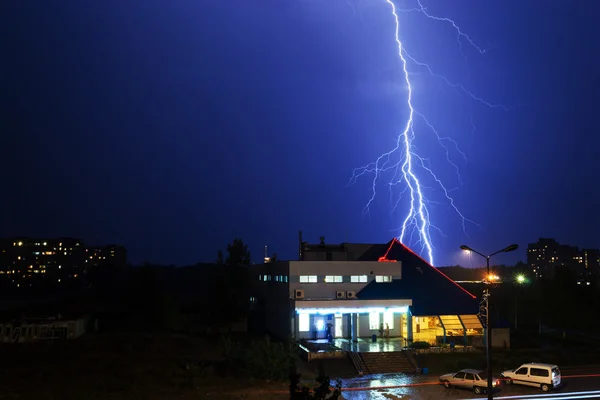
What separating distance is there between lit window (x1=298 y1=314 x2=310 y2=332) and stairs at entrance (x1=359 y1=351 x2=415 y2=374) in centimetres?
638

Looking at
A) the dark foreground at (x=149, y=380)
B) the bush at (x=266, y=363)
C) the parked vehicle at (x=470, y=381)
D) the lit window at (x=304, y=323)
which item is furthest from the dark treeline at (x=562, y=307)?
the bush at (x=266, y=363)

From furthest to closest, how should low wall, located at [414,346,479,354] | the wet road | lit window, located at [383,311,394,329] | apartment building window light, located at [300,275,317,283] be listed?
apartment building window light, located at [300,275,317,283] < lit window, located at [383,311,394,329] < low wall, located at [414,346,479,354] < the wet road

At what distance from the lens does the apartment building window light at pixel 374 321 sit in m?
37.4

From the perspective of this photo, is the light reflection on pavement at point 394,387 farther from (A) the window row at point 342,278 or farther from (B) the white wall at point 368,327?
(A) the window row at point 342,278

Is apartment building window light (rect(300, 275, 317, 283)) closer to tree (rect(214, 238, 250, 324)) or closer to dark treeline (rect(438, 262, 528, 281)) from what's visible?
tree (rect(214, 238, 250, 324))

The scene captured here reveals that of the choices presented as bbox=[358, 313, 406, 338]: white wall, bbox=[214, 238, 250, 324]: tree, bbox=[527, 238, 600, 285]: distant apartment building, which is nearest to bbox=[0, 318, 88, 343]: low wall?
bbox=[214, 238, 250, 324]: tree

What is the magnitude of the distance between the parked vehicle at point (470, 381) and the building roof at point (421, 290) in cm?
1027

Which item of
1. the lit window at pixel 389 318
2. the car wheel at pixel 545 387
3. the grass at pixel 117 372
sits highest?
the lit window at pixel 389 318

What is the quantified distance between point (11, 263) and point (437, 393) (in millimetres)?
122660

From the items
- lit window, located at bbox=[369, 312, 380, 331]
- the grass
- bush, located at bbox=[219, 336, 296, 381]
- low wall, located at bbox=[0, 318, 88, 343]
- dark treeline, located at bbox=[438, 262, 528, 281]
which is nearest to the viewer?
the grass

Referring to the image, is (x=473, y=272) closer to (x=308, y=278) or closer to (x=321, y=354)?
(x=308, y=278)

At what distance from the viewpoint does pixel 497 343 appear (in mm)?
35062

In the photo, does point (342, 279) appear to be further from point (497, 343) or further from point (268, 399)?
point (268, 399)

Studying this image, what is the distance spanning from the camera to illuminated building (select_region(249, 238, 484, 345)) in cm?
3556
